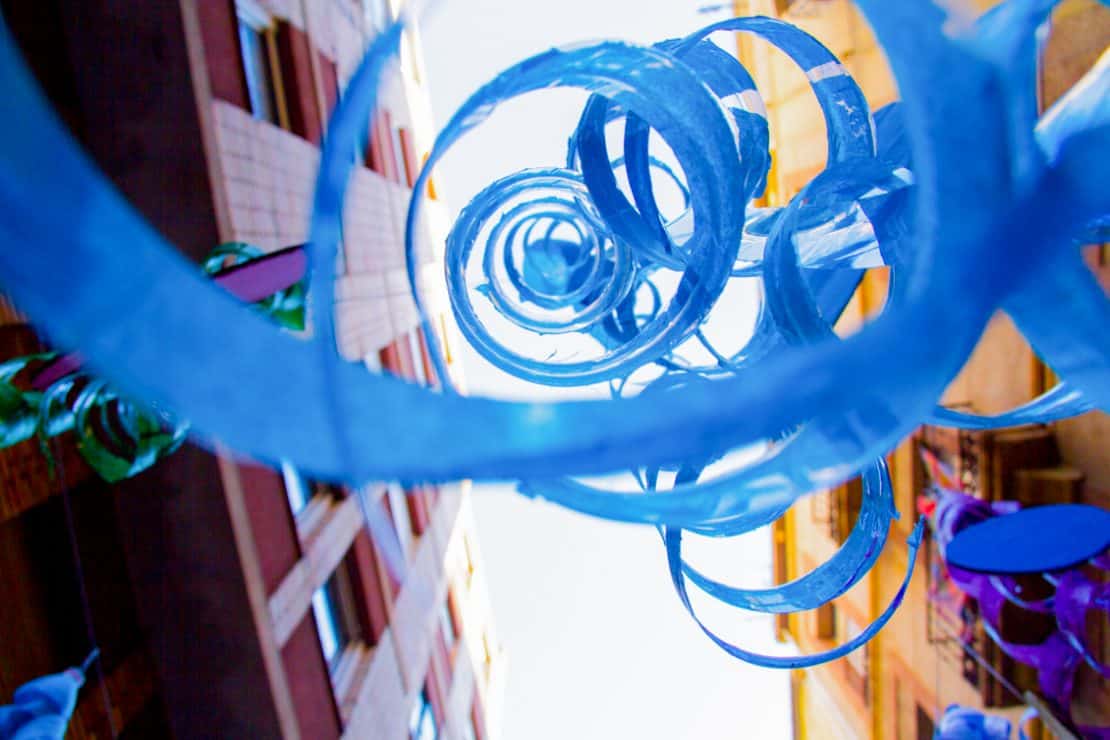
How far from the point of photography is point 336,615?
7.11m

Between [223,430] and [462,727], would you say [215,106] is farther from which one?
[462,727]

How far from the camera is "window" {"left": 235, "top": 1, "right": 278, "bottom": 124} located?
21.0 ft

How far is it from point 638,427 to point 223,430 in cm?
44

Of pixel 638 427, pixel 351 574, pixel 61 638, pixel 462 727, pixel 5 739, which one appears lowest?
pixel 462 727

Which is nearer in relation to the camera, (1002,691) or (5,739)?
(5,739)

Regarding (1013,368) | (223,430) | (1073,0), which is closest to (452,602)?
(1013,368)

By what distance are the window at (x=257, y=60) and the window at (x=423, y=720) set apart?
20.6ft

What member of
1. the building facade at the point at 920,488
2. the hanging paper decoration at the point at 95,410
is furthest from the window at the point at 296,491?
the building facade at the point at 920,488

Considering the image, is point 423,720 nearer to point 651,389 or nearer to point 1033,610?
point 1033,610

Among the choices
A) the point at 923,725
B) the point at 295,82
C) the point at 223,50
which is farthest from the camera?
the point at 923,725

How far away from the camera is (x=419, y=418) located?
2.61 ft

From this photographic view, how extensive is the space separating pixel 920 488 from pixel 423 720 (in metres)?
6.42

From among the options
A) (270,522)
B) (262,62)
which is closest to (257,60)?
(262,62)

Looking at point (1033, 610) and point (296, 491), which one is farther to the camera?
point (296, 491)
